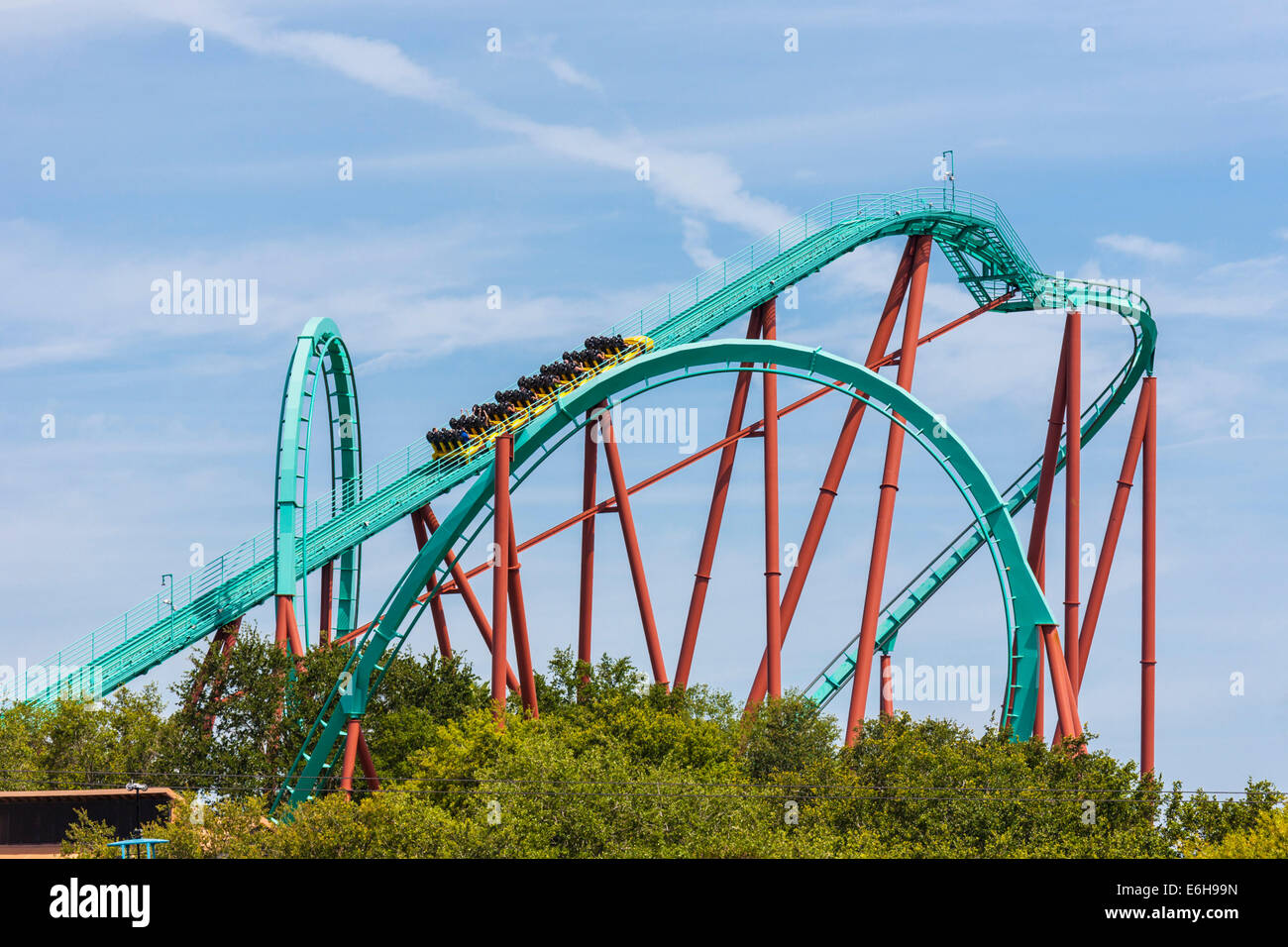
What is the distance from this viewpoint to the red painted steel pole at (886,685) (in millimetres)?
29688

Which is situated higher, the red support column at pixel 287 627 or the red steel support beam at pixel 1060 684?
the red support column at pixel 287 627

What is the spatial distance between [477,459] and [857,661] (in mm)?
7280

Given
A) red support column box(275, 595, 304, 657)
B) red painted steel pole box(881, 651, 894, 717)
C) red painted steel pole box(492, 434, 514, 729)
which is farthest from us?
red painted steel pole box(881, 651, 894, 717)

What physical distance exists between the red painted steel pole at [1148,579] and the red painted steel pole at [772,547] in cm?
756

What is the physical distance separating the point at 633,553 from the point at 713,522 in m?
1.74

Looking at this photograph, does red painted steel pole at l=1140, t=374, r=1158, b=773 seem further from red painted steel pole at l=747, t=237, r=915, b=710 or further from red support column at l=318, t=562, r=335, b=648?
red support column at l=318, t=562, r=335, b=648

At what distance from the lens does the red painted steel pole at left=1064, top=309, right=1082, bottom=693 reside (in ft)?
93.9

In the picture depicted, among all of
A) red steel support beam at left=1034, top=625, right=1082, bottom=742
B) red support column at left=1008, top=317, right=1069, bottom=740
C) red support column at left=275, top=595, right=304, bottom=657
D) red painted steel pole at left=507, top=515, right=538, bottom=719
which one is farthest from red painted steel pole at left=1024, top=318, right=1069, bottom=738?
red support column at left=275, top=595, right=304, bottom=657

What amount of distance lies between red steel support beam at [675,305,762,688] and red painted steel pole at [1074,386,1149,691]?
24.9 ft

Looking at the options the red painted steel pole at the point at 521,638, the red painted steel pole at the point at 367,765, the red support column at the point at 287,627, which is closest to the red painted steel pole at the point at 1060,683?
the red painted steel pole at the point at 521,638

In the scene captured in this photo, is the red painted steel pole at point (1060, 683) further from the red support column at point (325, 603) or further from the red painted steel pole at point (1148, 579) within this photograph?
the red support column at point (325, 603)

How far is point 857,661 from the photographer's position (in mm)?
26953
